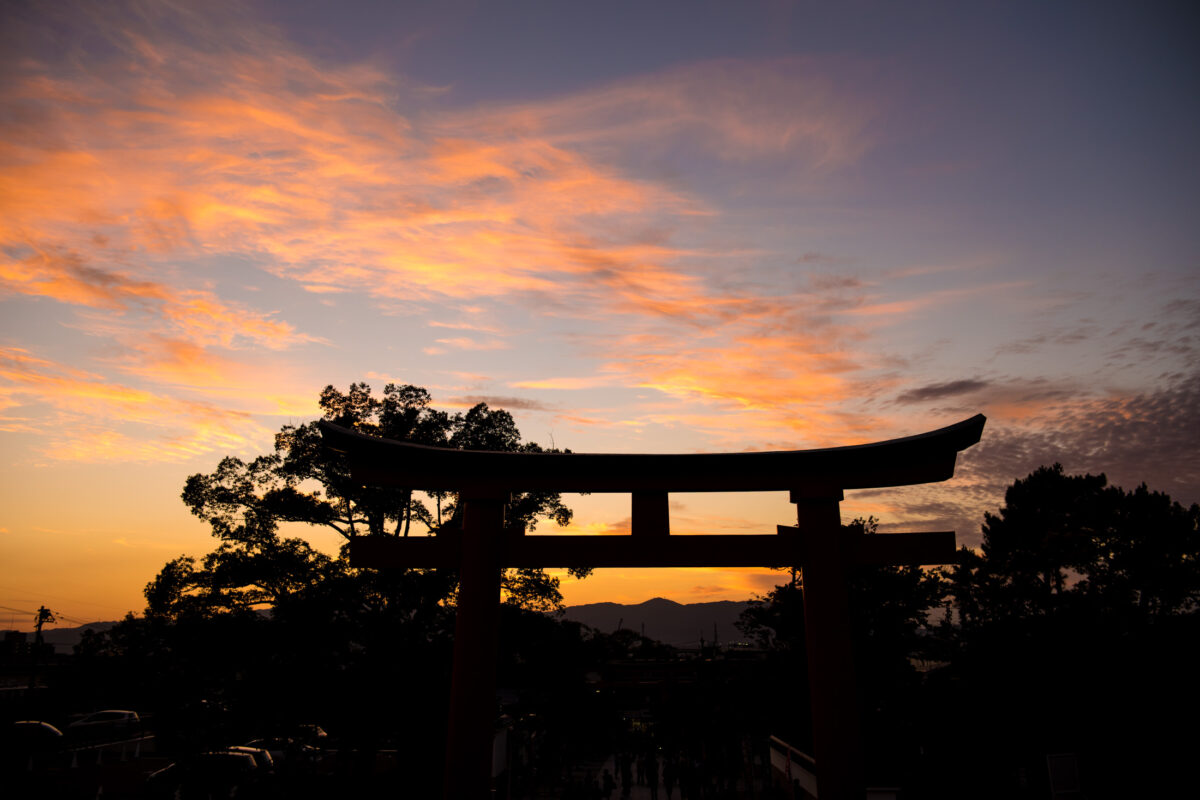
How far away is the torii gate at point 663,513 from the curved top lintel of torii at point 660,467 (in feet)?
0.05

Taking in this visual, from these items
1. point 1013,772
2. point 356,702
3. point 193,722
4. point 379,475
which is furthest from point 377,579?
point 1013,772

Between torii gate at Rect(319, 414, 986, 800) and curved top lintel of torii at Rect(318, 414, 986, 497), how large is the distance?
0.05ft

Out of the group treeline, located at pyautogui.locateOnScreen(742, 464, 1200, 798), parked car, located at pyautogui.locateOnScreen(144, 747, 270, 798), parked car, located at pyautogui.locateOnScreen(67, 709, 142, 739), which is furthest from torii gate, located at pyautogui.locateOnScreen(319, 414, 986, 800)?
parked car, located at pyautogui.locateOnScreen(67, 709, 142, 739)

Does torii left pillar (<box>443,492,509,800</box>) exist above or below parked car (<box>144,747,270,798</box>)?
above

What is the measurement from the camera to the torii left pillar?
8.46 m

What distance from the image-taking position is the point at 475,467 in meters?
9.42

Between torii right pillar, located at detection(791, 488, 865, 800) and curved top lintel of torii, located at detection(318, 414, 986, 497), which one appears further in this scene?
curved top lintel of torii, located at detection(318, 414, 986, 497)

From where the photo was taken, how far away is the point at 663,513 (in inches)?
381

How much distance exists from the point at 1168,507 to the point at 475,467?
3553 centimetres

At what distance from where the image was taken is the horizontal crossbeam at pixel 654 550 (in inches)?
365

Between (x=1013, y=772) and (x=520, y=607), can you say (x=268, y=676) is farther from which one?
(x=1013, y=772)

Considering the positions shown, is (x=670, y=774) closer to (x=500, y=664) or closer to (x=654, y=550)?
(x=500, y=664)

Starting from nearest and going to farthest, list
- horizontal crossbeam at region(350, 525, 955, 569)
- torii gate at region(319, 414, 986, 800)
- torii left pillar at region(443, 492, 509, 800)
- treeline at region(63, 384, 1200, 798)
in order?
torii left pillar at region(443, 492, 509, 800)
torii gate at region(319, 414, 986, 800)
horizontal crossbeam at region(350, 525, 955, 569)
treeline at region(63, 384, 1200, 798)

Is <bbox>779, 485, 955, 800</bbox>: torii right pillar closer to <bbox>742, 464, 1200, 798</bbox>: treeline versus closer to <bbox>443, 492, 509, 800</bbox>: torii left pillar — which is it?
<bbox>443, 492, 509, 800</bbox>: torii left pillar
